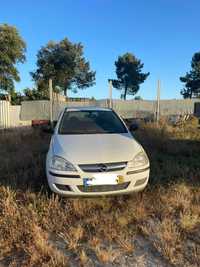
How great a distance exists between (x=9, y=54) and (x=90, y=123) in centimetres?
2044

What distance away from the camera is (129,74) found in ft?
145

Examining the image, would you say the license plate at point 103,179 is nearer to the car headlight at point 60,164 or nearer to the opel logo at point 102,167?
the opel logo at point 102,167

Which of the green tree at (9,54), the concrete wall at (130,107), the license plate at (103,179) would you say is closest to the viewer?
the license plate at (103,179)

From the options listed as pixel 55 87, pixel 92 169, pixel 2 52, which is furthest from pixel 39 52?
pixel 92 169

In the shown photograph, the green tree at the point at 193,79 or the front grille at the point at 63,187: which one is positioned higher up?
the green tree at the point at 193,79

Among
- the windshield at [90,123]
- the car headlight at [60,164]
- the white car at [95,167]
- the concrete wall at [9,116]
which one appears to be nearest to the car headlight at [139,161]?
the white car at [95,167]

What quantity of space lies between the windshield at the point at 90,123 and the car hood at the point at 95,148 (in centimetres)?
30

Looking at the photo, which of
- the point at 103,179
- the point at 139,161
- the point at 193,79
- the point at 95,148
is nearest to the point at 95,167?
the point at 103,179

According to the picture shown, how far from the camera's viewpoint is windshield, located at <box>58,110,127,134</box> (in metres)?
4.89

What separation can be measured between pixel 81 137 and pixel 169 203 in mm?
1760

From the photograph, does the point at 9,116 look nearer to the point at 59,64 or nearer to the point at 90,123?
the point at 90,123

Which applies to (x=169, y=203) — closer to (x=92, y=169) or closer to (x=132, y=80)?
(x=92, y=169)

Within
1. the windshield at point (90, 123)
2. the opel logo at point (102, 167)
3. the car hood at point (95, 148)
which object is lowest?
the opel logo at point (102, 167)

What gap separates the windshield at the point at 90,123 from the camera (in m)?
4.89
